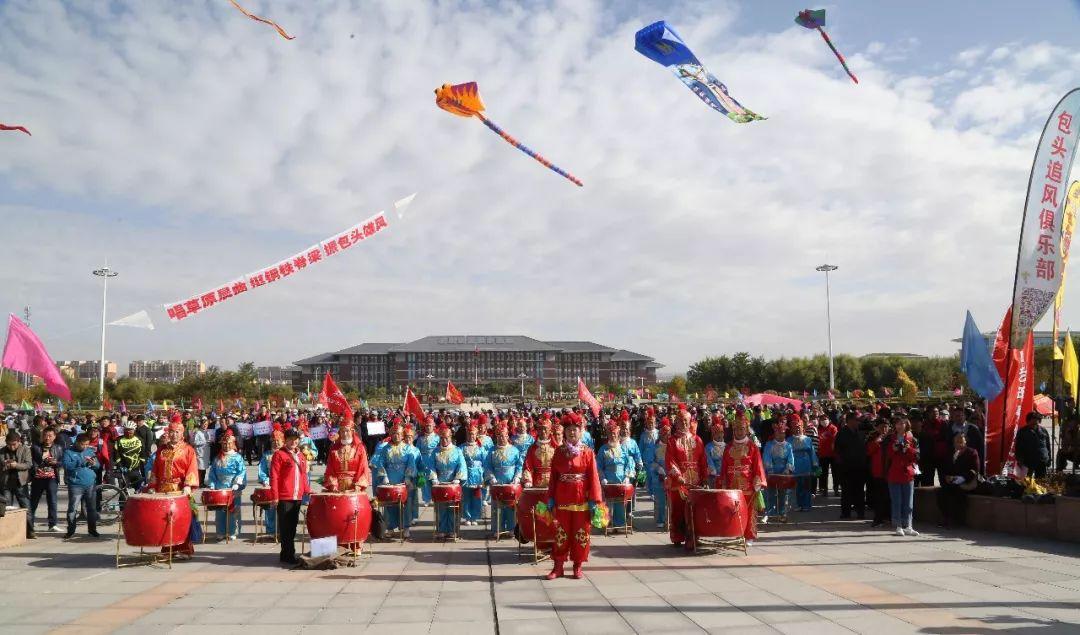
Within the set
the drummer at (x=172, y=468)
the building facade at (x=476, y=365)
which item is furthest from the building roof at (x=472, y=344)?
the drummer at (x=172, y=468)

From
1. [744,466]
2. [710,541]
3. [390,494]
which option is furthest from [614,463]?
[390,494]

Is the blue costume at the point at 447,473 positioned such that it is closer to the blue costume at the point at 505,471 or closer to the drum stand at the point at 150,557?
the blue costume at the point at 505,471

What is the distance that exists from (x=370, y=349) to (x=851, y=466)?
462 feet

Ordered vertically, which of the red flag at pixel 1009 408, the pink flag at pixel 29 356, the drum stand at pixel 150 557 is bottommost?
the drum stand at pixel 150 557

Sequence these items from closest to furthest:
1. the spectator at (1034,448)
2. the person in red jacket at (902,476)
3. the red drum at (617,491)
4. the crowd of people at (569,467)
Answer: the crowd of people at (569,467) → the person in red jacket at (902,476) → the red drum at (617,491) → the spectator at (1034,448)

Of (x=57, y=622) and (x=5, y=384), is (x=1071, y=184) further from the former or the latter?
(x=5, y=384)

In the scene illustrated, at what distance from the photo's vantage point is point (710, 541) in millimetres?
10000

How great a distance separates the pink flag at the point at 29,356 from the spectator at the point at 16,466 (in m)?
1.02

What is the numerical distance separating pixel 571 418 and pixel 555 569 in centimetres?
165

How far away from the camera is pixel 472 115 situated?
13500 millimetres

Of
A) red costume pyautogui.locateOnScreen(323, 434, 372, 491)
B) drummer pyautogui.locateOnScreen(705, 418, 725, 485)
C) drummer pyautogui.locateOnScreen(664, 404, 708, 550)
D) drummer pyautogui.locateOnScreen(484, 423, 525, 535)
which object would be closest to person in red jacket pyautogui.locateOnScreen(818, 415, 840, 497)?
drummer pyautogui.locateOnScreen(705, 418, 725, 485)

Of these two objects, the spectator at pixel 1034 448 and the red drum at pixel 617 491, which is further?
the spectator at pixel 1034 448

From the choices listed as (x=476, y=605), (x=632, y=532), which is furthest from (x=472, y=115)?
(x=476, y=605)

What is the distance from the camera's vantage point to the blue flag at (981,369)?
480 inches
